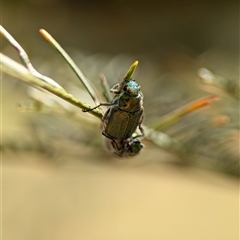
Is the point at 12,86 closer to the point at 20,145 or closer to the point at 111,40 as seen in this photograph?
the point at 20,145

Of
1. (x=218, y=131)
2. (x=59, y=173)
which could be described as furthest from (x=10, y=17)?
(x=218, y=131)

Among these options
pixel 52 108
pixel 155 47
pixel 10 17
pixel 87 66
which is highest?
pixel 155 47

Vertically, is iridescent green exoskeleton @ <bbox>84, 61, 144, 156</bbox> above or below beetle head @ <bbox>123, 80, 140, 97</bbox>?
below

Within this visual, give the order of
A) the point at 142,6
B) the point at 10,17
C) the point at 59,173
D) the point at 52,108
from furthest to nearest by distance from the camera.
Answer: the point at 142,6 < the point at 59,173 < the point at 10,17 < the point at 52,108

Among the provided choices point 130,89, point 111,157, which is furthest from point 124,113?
point 111,157

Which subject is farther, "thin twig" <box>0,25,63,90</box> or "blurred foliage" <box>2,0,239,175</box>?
"blurred foliage" <box>2,0,239,175</box>

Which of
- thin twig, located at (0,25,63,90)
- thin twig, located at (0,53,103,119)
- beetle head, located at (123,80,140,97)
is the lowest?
thin twig, located at (0,53,103,119)

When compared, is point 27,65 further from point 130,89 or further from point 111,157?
point 111,157

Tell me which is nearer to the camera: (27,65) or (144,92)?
(27,65)
